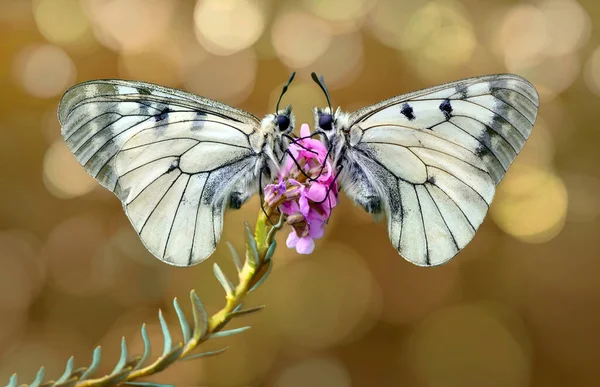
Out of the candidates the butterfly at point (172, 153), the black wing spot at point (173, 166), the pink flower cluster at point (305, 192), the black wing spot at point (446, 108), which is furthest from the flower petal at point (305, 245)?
the black wing spot at point (446, 108)

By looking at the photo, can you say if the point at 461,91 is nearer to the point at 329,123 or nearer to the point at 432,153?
the point at 432,153

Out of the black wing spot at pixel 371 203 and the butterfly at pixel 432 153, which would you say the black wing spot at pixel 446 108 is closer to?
the butterfly at pixel 432 153

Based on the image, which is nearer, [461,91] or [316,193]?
[316,193]

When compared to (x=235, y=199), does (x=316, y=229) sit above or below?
below

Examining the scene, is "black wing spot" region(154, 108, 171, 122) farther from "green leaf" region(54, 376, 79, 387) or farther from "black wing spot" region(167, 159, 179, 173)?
"green leaf" region(54, 376, 79, 387)

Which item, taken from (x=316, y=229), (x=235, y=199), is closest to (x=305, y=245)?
(x=316, y=229)

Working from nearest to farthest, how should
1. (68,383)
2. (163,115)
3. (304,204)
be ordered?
1. (68,383)
2. (304,204)
3. (163,115)

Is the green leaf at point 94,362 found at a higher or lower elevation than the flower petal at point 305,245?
lower

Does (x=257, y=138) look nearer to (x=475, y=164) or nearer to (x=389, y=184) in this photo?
(x=389, y=184)

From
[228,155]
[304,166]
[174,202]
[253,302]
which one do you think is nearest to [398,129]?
[304,166]
